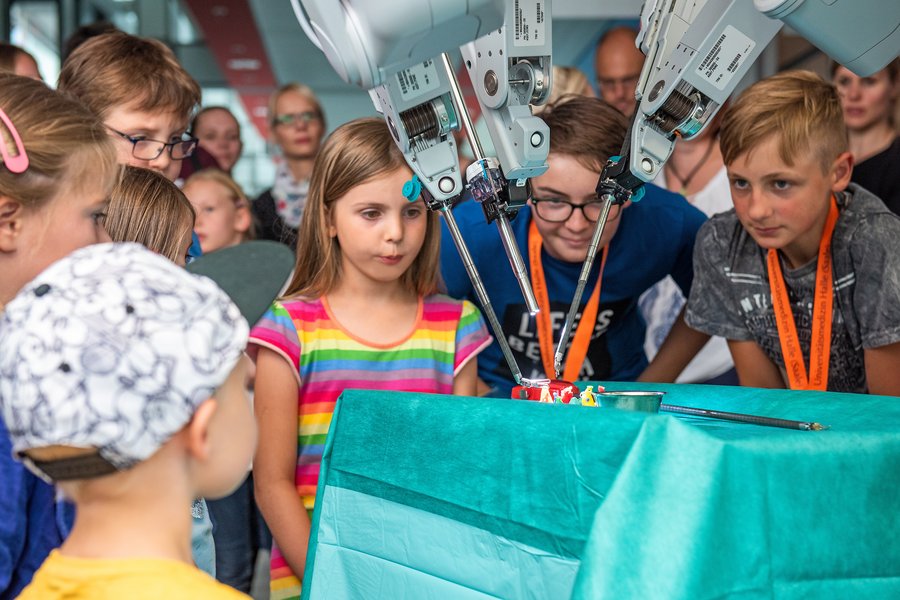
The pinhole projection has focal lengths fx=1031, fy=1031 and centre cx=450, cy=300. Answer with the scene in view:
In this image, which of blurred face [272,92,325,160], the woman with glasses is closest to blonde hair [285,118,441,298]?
the woman with glasses

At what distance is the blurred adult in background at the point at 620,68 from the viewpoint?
3.15m

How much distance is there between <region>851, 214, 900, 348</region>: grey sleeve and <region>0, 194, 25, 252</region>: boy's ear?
1.27 metres

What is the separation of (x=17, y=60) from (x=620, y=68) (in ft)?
5.61

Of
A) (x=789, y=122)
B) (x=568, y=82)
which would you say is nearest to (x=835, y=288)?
(x=789, y=122)

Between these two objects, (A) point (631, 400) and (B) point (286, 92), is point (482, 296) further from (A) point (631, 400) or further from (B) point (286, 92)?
(B) point (286, 92)

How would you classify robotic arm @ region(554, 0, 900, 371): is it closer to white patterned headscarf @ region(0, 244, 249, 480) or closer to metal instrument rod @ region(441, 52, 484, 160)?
metal instrument rod @ region(441, 52, 484, 160)

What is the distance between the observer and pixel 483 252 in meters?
2.03

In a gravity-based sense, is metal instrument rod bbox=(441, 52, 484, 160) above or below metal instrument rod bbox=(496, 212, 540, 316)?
above

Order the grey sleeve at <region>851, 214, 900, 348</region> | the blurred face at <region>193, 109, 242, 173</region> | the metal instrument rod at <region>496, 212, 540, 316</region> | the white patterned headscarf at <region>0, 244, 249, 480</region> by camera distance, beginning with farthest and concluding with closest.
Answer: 1. the blurred face at <region>193, 109, 242, 173</region>
2. the grey sleeve at <region>851, 214, 900, 348</region>
3. the metal instrument rod at <region>496, 212, 540, 316</region>
4. the white patterned headscarf at <region>0, 244, 249, 480</region>

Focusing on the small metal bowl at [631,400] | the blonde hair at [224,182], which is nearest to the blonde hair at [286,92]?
the blonde hair at [224,182]

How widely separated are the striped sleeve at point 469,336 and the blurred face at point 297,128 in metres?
1.84

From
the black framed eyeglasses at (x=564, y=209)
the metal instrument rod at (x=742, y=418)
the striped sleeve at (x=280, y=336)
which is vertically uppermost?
the black framed eyeglasses at (x=564, y=209)

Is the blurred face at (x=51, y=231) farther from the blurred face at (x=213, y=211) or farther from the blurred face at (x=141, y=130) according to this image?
the blurred face at (x=213, y=211)

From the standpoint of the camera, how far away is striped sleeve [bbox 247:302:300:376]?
5.51 feet
